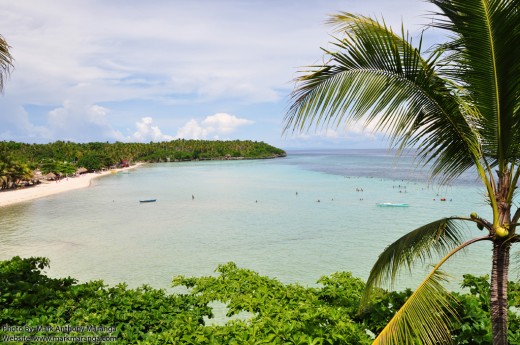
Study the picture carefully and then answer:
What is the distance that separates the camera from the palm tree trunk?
389 centimetres

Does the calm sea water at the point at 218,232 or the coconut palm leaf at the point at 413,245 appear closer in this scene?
the coconut palm leaf at the point at 413,245

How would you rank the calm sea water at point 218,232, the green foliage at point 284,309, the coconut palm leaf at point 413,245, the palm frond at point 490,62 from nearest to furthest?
the palm frond at point 490,62, the coconut palm leaf at point 413,245, the green foliage at point 284,309, the calm sea water at point 218,232

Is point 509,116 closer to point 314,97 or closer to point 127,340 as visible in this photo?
point 314,97

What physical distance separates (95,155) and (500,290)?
105806mm

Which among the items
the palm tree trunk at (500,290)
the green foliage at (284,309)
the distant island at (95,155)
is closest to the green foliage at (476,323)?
the palm tree trunk at (500,290)

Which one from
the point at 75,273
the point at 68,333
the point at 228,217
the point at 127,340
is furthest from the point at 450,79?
the point at 228,217

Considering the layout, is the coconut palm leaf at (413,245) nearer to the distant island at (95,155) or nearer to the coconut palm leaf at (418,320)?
the coconut palm leaf at (418,320)

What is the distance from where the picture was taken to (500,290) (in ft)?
13.0

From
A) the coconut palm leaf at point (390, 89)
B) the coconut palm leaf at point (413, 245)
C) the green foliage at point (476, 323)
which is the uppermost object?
the coconut palm leaf at point (390, 89)

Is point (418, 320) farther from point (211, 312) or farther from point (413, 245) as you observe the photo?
point (211, 312)

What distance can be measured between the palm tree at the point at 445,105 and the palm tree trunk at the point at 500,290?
0.03 feet

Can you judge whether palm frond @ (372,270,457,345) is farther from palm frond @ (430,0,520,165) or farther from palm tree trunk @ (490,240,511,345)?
palm frond @ (430,0,520,165)

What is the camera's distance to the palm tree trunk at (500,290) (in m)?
3.89

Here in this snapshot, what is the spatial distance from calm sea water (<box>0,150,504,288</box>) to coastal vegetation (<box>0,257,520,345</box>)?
4855 millimetres
